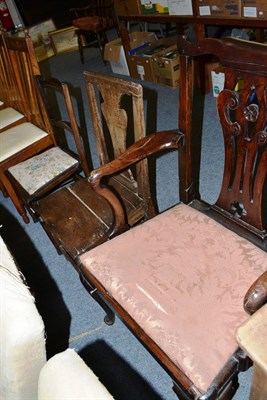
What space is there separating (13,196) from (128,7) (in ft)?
7.40

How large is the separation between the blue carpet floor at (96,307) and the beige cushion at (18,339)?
62cm

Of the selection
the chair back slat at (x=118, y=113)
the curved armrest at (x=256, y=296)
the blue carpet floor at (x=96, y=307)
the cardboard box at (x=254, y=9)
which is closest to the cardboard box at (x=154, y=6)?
the cardboard box at (x=254, y=9)

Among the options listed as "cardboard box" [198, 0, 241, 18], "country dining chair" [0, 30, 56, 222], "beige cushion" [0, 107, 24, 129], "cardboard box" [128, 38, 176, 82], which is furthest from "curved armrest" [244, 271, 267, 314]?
"cardboard box" [128, 38, 176, 82]

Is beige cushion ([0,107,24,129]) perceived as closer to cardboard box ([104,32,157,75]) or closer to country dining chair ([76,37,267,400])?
country dining chair ([76,37,267,400])

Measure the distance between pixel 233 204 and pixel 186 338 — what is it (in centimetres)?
48

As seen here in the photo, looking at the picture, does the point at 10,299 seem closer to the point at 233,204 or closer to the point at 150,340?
the point at 150,340

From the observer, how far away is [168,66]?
304cm

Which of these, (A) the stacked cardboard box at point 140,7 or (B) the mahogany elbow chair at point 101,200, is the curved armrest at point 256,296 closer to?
(B) the mahogany elbow chair at point 101,200

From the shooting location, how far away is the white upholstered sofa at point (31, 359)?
20.7 inches

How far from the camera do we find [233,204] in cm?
109

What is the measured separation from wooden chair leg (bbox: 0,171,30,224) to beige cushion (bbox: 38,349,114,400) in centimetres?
142

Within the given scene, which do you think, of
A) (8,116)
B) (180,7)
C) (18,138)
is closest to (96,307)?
(18,138)

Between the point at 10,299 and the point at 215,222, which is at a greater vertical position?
the point at 10,299

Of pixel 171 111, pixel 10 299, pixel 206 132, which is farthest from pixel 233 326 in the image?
pixel 171 111
